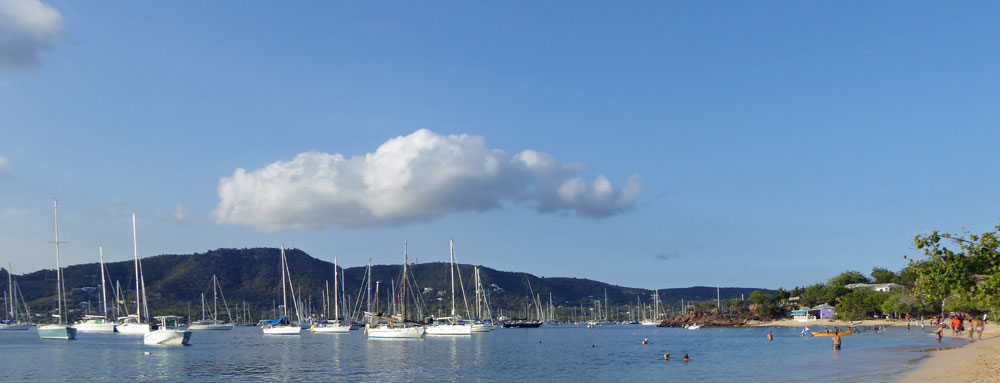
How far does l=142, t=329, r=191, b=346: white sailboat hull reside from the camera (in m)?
91.4

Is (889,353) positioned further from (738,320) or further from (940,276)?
(738,320)

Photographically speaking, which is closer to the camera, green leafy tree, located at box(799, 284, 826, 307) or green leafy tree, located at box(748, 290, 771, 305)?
green leafy tree, located at box(799, 284, 826, 307)

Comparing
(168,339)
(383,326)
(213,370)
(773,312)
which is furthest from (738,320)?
(213,370)

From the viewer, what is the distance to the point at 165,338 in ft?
302

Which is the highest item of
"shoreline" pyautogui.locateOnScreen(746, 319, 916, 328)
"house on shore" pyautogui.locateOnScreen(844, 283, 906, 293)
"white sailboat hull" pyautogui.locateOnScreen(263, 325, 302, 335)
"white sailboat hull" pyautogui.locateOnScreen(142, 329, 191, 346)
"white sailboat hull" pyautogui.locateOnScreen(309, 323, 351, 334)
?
"white sailboat hull" pyautogui.locateOnScreen(142, 329, 191, 346)

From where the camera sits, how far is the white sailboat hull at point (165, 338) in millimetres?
91375

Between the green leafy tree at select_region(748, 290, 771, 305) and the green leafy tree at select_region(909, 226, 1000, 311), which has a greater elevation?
the green leafy tree at select_region(909, 226, 1000, 311)

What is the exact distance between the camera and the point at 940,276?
3762 centimetres

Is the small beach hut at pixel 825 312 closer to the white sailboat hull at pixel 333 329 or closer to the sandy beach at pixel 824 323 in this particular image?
the sandy beach at pixel 824 323

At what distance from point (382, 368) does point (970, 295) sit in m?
40.9

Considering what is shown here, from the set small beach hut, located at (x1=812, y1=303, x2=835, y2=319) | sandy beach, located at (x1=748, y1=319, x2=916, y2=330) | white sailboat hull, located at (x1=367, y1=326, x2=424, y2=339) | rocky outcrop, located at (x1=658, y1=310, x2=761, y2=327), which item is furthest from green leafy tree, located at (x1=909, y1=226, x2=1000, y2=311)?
rocky outcrop, located at (x1=658, y1=310, x2=761, y2=327)

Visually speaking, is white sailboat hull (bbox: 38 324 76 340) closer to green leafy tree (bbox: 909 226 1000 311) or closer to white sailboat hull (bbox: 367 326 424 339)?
white sailboat hull (bbox: 367 326 424 339)

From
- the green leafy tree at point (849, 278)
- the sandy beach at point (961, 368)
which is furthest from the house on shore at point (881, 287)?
the sandy beach at point (961, 368)

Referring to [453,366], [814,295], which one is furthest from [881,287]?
[453,366]
